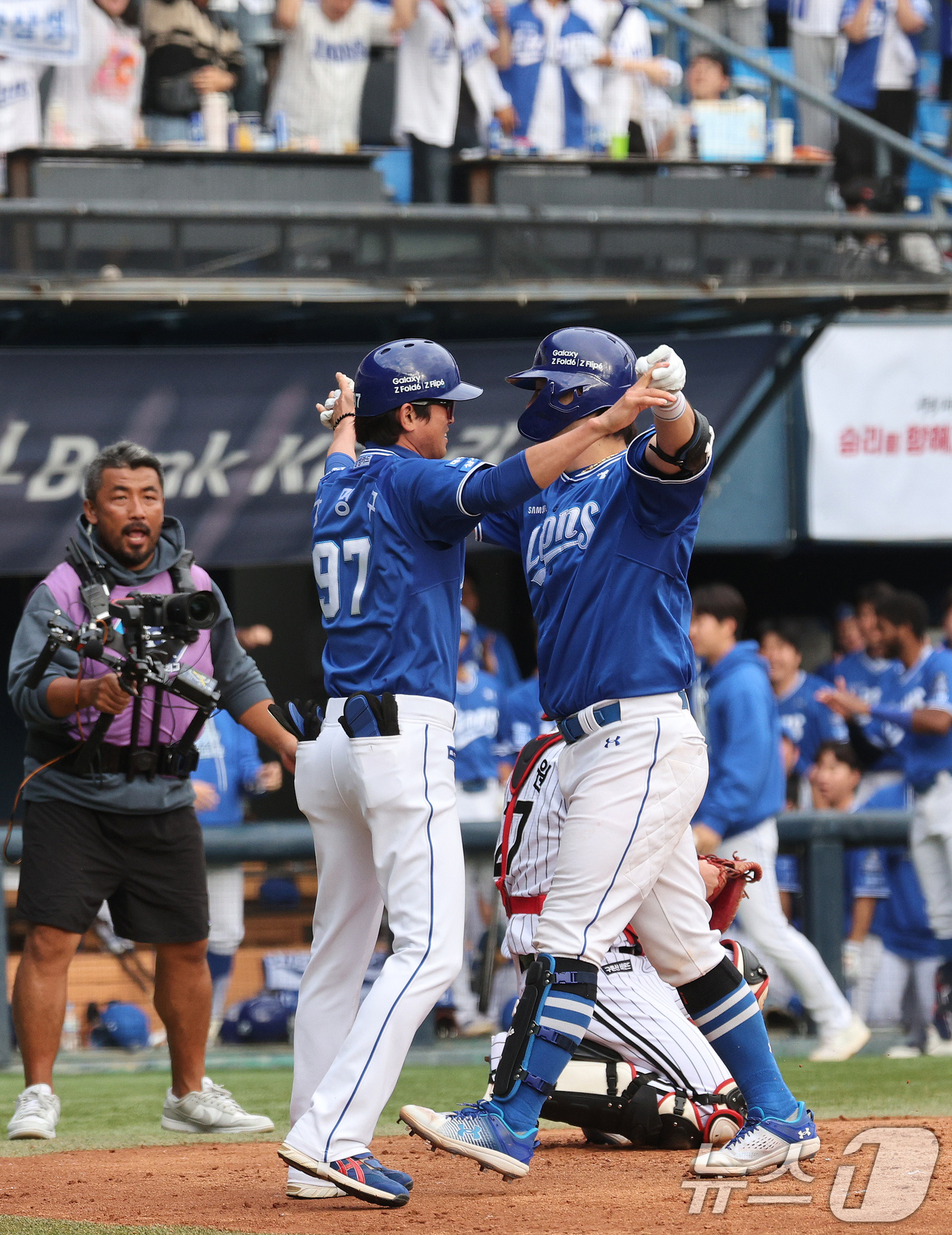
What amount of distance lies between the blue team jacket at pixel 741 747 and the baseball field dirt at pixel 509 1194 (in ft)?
7.98

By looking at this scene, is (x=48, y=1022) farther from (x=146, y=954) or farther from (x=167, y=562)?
(x=146, y=954)

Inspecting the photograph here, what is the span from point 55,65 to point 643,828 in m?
7.54

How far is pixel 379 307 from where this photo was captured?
9828 millimetres

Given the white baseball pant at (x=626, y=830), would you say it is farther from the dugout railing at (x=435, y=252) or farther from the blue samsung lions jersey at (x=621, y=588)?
the dugout railing at (x=435, y=252)

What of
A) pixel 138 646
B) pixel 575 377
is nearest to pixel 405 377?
pixel 575 377

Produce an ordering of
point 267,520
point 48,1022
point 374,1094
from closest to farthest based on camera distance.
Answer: point 374,1094
point 48,1022
point 267,520

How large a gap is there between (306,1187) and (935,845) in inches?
188

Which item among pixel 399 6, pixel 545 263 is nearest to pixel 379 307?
pixel 545 263

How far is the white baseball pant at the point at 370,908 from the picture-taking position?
3836mm

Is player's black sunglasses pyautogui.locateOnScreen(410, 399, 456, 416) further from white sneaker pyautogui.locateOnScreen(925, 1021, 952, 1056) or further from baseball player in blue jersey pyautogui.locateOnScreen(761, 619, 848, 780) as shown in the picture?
baseball player in blue jersey pyautogui.locateOnScreen(761, 619, 848, 780)

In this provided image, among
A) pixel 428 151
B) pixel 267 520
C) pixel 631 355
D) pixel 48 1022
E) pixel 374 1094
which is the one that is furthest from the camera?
pixel 428 151

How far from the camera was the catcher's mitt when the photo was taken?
15.9 ft

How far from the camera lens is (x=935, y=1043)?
770 centimetres

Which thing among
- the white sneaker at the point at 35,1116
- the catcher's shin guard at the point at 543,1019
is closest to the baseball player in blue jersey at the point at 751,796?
the white sneaker at the point at 35,1116
